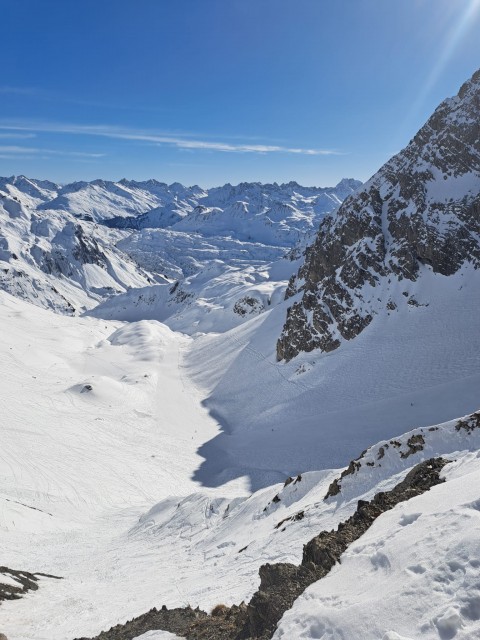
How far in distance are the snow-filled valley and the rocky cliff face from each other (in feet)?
1.21

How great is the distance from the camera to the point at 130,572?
78.0 ft

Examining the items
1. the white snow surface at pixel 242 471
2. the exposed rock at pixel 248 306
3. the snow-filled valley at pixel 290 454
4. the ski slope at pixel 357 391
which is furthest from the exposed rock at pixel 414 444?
the exposed rock at pixel 248 306

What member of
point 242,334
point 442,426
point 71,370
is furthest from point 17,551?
point 242,334

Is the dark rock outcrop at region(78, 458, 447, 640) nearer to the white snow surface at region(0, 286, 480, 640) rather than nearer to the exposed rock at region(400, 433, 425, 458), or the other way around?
the white snow surface at region(0, 286, 480, 640)

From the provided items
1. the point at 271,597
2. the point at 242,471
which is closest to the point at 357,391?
the point at 242,471

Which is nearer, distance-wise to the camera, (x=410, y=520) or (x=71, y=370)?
(x=410, y=520)

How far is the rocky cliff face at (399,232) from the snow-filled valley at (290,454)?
369mm

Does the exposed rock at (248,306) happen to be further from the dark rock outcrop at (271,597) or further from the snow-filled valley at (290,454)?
the dark rock outcrop at (271,597)

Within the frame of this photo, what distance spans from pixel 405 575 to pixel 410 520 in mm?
2737

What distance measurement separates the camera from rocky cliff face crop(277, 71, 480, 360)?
72.0 metres

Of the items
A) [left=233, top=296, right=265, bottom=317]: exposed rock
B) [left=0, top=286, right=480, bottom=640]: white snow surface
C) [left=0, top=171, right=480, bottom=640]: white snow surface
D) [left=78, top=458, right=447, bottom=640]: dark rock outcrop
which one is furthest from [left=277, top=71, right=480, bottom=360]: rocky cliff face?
[left=233, top=296, right=265, bottom=317]: exposed rock

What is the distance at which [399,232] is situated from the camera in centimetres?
7731

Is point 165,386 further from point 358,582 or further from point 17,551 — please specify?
point 358,582

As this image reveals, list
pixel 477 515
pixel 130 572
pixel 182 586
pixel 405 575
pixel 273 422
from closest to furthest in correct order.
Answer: pixel 405 575 → pixel 477 515 → pixel 182 586 → pixel 130 572 → pixel 273 422
